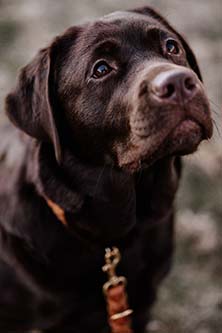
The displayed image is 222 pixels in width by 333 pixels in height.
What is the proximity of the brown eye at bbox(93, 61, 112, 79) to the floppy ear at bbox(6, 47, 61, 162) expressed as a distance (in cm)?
17

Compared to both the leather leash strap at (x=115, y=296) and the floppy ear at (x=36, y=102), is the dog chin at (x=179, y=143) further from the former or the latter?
the leather leash strap at (x=115, y=296)

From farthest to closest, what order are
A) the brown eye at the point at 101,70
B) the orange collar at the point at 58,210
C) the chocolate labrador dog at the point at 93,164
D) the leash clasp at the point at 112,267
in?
1. the leash clasp at the point at 112,267
2. the orange collar at the point at 58,210
3. the brown eye at the point at 101,70
4. the chocolate labrador dog at the point at 93,164

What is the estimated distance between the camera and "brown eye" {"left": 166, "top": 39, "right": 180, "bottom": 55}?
8.25 ft

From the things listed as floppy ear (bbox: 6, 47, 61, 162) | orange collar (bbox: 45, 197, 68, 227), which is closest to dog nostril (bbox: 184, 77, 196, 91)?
floppy ear (bbox: 6, 47, 61, 162)

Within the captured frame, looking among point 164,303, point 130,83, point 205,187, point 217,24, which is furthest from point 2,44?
point 130,83

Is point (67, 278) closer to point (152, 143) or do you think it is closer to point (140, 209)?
point (140, 209)

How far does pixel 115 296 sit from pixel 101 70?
83 centimetres

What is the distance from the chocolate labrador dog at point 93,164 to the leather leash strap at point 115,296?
0.06 m

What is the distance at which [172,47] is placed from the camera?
2.53 m

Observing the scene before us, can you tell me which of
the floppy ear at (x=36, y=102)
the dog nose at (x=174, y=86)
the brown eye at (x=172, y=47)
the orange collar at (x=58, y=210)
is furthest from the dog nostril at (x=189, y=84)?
the orange collar at (x=58, y=210)

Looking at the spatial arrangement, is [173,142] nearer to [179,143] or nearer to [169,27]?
[179,143]

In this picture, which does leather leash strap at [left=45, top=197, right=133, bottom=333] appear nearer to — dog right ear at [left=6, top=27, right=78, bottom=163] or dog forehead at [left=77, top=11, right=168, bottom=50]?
dog right ear at [left=6, top=27, right=78, bottom=163]

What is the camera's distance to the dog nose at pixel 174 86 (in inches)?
84.4

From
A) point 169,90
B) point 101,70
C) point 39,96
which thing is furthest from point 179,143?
point 39,96
